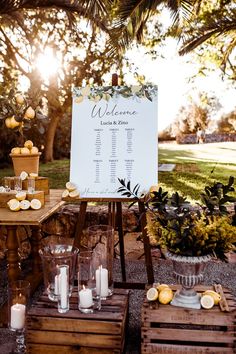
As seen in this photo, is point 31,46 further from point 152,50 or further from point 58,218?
point 58,218

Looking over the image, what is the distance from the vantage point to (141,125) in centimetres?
279

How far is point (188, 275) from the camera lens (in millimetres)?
2010

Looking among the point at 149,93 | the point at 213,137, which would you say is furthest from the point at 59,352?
the point at 213,137

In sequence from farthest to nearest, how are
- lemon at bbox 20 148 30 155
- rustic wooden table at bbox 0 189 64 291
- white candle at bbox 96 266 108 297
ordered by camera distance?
lemon at bbox 20 148 30 155
rustic wooden table at bbox 0 189 64 291
white candle at bbox 96 266 108 297

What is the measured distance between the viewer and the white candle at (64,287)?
2053mm

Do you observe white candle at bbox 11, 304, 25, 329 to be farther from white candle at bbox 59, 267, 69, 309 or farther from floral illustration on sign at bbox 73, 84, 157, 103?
floral illustration on sign at bbox 73, 84, 157, 103

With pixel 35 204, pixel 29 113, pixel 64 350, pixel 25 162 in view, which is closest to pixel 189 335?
pixel 64 350

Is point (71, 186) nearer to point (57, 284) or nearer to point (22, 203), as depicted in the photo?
point (22, 203)

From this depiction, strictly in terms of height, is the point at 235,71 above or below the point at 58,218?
above

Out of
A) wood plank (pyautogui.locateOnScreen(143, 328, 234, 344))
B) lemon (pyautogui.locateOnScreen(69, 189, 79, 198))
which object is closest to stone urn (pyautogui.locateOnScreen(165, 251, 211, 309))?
wood plank (pyautogui.locateOnScreen(143, 328, 234, 344))

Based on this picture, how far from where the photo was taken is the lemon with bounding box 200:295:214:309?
2.01 m

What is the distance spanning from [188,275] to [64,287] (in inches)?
23.5

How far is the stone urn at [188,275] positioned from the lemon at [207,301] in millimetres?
27

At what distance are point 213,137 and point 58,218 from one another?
49.0ft
